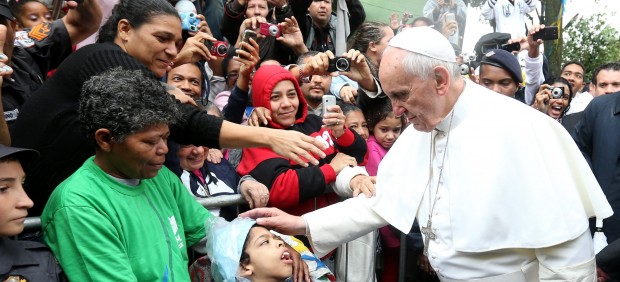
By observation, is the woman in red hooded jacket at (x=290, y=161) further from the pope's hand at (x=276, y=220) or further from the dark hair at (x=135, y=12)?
the dark hair at (x=135, y=12)

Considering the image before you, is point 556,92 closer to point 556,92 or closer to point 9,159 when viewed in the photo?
point 556,92

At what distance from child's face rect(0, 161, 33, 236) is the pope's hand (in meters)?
1.17

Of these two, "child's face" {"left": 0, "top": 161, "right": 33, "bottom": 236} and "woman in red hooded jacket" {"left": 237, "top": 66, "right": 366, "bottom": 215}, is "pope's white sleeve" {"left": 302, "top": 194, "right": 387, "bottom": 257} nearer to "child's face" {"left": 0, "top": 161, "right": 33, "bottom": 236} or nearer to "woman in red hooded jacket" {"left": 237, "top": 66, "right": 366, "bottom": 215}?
"woman in red hooded jacket" {"left": 237, "top": 66, "right": 366, "bottom": 215}

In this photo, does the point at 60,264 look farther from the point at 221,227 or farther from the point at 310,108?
the point at 310,108

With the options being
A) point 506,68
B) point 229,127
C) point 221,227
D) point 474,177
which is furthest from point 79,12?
point 506,68

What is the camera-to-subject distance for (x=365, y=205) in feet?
12.7

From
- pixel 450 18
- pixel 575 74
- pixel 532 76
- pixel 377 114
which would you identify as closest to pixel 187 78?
pixel 377 114

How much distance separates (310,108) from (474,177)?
2390mm

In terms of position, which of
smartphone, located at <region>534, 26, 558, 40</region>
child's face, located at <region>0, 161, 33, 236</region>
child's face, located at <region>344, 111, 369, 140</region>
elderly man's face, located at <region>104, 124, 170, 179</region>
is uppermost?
smartphone, located at <region>534, 26, 558, 40</region>

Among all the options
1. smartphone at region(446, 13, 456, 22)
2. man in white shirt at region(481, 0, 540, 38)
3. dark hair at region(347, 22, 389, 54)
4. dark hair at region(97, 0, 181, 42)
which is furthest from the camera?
man in white shirt at region(481, 0, 540, 38)

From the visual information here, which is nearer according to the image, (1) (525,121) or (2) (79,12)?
(1) (525,121)

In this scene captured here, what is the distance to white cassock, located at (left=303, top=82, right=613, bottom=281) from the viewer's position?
3184mm

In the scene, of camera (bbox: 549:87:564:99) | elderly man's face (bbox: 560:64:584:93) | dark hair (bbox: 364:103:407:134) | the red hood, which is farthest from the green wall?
the red hood

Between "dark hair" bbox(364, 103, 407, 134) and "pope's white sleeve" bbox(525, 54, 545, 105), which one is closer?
"dark hair" bbox(364, 103, 407, 134)
